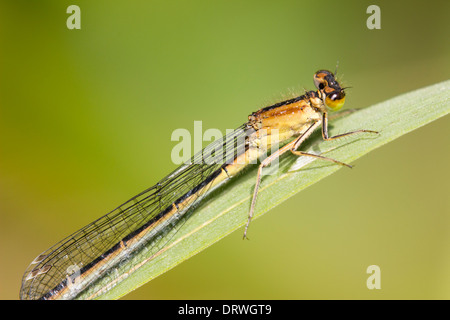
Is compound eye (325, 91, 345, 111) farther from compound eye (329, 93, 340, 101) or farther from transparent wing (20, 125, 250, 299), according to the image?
transparent wing (20, 125, 250, 299)

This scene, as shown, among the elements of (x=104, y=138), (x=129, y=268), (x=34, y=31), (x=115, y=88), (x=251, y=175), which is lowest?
(x=129, y=268)

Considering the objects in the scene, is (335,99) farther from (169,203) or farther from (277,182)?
(169,203)

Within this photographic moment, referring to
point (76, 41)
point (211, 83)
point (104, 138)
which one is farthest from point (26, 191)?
point (211, 83)

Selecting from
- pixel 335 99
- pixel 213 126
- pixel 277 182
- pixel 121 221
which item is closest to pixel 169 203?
pixel 121 221

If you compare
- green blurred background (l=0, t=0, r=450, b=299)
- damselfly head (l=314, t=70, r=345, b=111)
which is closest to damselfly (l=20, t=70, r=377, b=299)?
damselfly head (l=314, t=70, r=345, b=111)

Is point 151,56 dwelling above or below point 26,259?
above

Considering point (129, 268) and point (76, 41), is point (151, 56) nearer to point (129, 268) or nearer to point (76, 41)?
point (76, 41)
